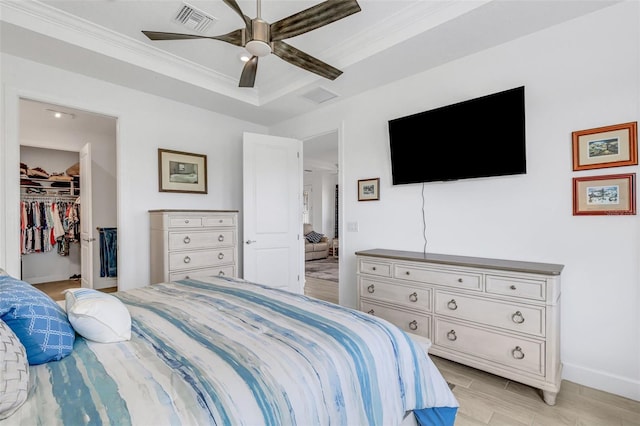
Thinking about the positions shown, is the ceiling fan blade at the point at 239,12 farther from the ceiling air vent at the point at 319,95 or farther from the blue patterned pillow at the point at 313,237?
the blue patterned pillow at the point at 313,237

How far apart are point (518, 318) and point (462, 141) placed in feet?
4.76

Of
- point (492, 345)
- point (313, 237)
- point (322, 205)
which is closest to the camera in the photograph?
point (492, 345)

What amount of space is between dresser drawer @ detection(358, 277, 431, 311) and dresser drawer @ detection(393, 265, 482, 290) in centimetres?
9

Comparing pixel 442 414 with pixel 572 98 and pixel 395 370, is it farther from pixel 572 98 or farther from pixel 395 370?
pixel 572 98

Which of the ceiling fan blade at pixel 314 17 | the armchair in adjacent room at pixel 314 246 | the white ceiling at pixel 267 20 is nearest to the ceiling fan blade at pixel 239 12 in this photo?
the ceiling fan blade at pixel 314 17

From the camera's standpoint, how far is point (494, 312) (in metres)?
2.11

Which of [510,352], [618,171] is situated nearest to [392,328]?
[510,352]

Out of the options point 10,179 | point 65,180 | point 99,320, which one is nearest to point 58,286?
point 65,180

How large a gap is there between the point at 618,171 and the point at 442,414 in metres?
1.96

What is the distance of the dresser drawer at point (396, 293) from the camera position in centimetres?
245

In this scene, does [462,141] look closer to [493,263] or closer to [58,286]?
[493,263]

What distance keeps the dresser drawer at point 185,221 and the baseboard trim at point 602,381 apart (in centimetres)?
341

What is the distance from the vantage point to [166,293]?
1.89m

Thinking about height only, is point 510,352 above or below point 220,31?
below
